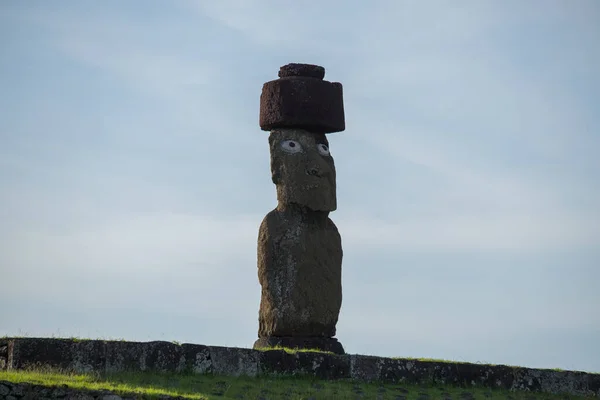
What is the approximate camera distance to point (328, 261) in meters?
24.5

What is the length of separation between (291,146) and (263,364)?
5994 mm

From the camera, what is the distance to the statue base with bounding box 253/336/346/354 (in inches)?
928

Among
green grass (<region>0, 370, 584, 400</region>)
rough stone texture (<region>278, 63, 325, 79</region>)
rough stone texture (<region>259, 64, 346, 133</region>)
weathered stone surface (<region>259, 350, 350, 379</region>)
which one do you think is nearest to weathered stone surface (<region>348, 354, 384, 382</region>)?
weathered stone surface (<region>259, 350, 350, 379</region>)

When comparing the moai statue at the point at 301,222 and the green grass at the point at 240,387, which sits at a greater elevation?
the moai statue at the point at 301,222

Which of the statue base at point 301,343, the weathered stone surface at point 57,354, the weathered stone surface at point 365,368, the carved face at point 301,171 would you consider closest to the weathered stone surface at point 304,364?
the weathered stone surface at point 365,368

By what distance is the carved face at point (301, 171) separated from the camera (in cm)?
2434

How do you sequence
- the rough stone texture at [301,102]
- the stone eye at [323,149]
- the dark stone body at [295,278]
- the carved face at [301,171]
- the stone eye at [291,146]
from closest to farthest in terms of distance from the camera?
the dark stone body at [295,278], the carved face at [301,171], the stone eye at [291,146], the rough stone texture at [301,102], the stone eye at [323,149]

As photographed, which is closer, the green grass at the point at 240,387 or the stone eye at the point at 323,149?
the green grass at the point at 240,387

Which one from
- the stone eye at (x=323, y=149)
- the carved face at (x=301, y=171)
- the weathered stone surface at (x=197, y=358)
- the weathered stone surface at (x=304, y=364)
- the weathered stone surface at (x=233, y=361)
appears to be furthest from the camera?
the stone eye at (x=323, y=149)

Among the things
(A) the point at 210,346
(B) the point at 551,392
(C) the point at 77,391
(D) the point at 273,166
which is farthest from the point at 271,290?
(C) the point at 77,391

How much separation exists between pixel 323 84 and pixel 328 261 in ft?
12.4

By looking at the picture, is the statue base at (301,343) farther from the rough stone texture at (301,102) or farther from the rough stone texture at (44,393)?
the rough stone texture at (44,393)

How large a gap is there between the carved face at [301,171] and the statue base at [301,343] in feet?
8.95

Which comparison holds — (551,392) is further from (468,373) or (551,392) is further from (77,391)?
(77,391)
